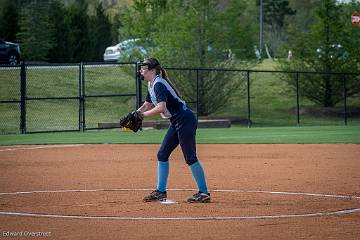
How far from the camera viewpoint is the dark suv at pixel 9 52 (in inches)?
1848

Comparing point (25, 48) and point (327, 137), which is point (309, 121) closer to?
point (327, 137)

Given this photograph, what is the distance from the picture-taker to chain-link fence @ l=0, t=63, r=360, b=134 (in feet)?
121

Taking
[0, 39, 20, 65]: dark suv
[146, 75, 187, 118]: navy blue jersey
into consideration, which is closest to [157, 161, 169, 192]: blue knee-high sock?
[146, 75, 187, 118]: navy blue jersey

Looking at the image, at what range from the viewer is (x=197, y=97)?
34.7 meters

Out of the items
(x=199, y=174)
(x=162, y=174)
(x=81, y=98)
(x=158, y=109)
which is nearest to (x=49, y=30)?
(x=81, y=98)

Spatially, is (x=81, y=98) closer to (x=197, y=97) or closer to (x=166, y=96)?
(x=197, y=97)

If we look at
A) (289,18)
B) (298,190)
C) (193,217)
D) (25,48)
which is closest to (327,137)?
(298,190)

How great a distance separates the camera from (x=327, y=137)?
2580 centimetres

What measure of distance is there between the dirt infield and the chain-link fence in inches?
512

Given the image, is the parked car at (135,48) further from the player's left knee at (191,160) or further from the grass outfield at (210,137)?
the player's left knee at (191,160)

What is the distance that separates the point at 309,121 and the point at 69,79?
12.6 meters

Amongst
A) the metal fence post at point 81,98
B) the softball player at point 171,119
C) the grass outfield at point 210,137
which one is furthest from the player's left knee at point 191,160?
the metal fence post at point 81,98

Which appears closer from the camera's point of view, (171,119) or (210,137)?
(171,119)

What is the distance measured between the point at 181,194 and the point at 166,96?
197 cm
